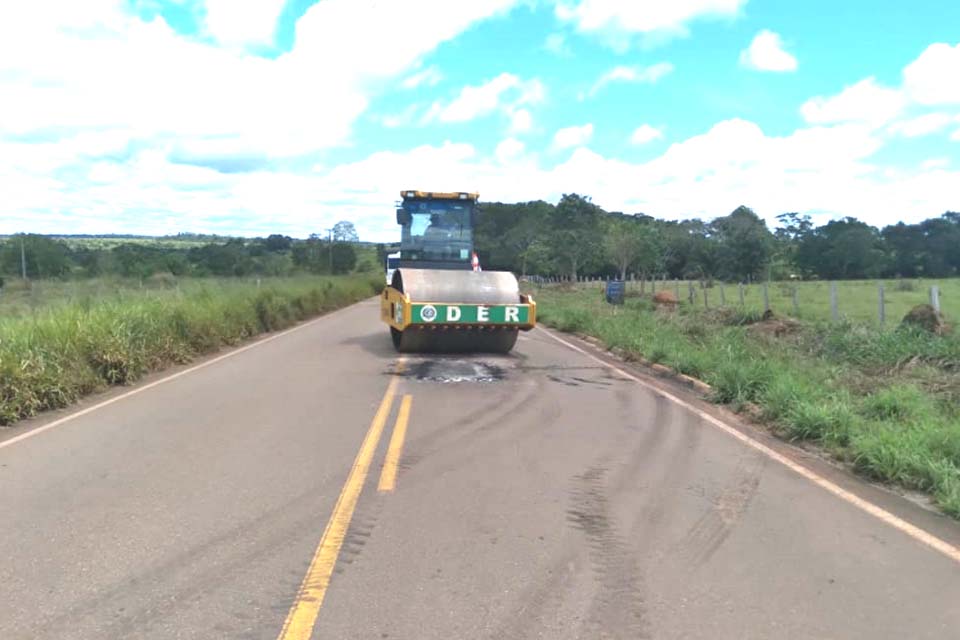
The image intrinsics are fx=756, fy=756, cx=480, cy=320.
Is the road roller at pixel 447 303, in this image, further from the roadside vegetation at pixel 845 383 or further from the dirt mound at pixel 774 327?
the dirt mound at pixel 774 327

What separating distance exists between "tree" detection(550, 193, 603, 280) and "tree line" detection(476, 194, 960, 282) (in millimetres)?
107

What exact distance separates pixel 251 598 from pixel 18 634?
3.58 ft

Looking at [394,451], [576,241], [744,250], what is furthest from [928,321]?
[576,241]

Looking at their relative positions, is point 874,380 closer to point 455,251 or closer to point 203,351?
point 455,251

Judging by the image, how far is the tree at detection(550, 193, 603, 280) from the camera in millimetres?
80188

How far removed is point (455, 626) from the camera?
3.81 metres

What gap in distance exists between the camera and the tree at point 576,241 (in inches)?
3157

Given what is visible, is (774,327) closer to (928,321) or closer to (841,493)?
(928,321)

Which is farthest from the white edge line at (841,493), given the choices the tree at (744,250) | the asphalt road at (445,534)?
the tree at (744,250)

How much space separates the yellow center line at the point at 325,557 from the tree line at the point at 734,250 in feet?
207

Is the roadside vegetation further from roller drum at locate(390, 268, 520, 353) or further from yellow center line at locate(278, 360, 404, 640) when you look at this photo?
yellow center line at locate(278, 360, 404, 640)

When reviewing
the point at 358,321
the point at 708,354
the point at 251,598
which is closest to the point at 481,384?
the point at 708,354

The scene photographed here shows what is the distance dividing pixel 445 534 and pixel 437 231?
13.3 m

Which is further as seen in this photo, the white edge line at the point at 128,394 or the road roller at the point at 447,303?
the road roller at the point at 447,303
